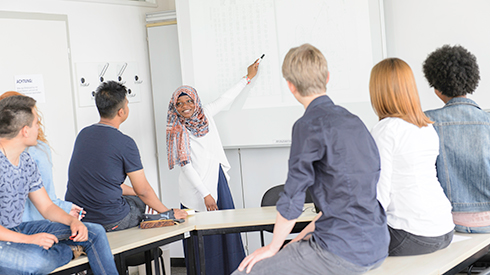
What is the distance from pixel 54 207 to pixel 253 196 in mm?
2053

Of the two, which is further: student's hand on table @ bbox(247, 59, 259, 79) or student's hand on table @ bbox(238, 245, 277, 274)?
student's hand on table @ bbox(247, 59, 259, 79)

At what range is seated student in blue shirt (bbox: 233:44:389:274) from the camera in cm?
157

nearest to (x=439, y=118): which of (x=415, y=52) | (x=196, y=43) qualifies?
(x=415, y=52)

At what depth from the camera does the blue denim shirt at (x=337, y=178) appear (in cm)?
156

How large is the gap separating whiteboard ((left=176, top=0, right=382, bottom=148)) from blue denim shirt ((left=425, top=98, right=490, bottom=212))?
1.25 meters

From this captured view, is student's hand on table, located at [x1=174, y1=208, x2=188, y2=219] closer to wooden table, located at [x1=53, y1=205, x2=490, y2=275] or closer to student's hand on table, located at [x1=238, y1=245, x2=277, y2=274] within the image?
wooden table, located at [x1=53, y1=205, x2=490, y2=275]

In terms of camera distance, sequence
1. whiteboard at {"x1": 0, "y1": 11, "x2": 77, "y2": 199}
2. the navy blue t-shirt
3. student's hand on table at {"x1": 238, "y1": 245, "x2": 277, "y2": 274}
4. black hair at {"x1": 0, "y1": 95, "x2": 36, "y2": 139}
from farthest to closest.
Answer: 1. whiteboard at {"x1": 0, "y1": 11, "x2": 77, "y2": 199}
2. the navy blue t-shirt
3. black hair at {"x1": 0, "y1": 95, "x2": 36, "y2": 139}
4. student's hand on table at {"x1": 238, "y1": 245, "x2": 277, "y2": 274}

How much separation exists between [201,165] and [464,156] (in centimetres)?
182

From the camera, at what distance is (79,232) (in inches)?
84.4

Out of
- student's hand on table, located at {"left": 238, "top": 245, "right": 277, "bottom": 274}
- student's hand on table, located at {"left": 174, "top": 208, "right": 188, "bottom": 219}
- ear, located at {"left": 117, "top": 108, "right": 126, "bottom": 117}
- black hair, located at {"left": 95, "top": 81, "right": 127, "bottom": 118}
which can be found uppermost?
black hair, located at {"left": 95, "top": 81, "right": 127, "bottom": 118}

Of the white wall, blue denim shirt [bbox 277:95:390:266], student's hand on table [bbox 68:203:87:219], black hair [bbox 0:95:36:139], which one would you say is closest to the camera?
blue denim shirt [bbox 277:95:390:266]

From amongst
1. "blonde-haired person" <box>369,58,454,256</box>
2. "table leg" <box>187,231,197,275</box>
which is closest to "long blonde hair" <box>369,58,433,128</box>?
"blonde-haired person" <box>369,58,454,256</box>

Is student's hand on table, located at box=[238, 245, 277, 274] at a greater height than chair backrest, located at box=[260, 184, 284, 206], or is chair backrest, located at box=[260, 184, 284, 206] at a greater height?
student's hand on table, located at box=[238, 245, 277, 274]

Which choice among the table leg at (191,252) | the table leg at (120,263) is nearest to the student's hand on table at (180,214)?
the table leg at (191,252)
